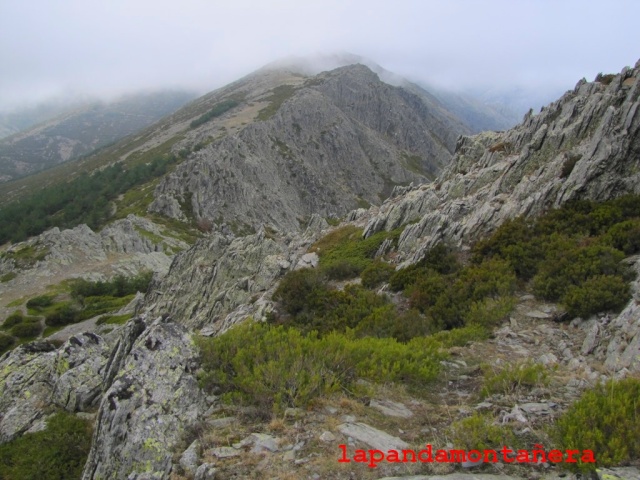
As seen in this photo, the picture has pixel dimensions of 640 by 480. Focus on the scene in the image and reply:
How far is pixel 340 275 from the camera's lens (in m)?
22.9

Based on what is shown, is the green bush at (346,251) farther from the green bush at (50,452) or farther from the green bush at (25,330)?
the green bush at (25,330)

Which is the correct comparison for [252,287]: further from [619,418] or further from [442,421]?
[619,418]

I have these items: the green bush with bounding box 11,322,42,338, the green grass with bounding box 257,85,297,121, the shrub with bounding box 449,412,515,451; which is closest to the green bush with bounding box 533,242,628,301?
the shrub with bounding box 449,412,515,451

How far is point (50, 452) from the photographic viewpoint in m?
8.30

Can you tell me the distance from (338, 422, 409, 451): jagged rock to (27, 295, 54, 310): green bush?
214 feet

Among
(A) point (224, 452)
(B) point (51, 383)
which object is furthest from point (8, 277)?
(A) point (224, 452)

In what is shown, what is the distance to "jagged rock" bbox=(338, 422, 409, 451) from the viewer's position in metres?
6.28

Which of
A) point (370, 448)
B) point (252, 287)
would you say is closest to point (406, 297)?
point (370, 448)

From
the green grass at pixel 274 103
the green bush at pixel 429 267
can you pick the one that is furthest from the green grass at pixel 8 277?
the green grass at pixel 274 103

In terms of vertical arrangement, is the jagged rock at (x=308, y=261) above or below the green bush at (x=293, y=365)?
below

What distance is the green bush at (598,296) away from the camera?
37.0ft

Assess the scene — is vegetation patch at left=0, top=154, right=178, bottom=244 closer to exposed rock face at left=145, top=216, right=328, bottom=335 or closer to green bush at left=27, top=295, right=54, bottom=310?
green bush at left=27, top=295, right=54, bottom=310

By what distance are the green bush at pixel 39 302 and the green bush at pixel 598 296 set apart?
66854mm

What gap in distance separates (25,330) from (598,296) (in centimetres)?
6012
